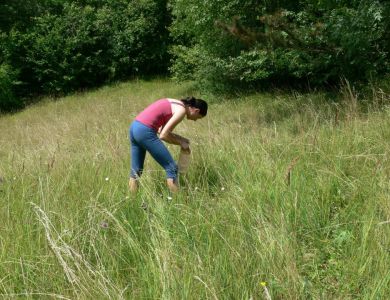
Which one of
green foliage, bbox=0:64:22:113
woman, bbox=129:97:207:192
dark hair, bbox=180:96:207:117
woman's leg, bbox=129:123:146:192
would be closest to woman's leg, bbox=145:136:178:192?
woman, bbox=129:97:207:192

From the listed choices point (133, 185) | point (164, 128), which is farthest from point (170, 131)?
point (133, 185)

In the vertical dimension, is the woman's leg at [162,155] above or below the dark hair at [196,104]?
below

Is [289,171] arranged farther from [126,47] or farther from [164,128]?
[126,47]

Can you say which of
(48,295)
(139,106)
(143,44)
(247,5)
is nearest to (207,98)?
(139,106)

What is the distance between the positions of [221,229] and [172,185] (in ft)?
4.24

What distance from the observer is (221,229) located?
8.95 ft

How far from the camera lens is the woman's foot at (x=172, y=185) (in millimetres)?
3793

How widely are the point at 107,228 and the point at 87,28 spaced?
72.8 ft

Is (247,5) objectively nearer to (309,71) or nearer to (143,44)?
(309,71)

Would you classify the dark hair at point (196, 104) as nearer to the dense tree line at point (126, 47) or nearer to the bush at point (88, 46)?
the dense tree line at point (126, 47)

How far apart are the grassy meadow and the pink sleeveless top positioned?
0.56 m

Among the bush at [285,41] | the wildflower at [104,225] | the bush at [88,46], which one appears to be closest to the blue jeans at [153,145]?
the wildflower at [104,225]

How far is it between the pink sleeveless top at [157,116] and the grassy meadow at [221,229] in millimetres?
558

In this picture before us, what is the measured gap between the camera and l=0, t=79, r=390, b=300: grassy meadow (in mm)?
2199
